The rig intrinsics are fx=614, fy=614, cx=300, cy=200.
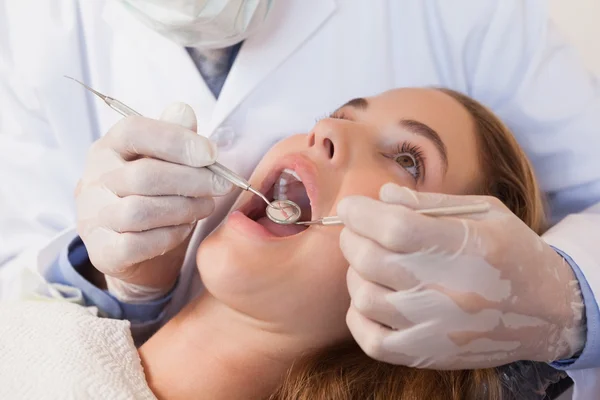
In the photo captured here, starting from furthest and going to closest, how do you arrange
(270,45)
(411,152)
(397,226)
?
(270,45)
(411,152)
(397,226)

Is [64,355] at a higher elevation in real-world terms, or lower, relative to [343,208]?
lower

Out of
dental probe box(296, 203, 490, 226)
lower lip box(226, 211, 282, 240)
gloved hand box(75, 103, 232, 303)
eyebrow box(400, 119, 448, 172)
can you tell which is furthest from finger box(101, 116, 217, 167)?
eyebrow box(400, 119, 448, 172)

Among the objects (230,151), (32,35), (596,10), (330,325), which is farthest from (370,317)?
(596,10)

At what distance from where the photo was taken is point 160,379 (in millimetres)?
1007

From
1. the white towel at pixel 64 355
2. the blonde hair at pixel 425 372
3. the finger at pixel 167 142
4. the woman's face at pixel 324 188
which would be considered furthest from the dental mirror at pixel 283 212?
the white towel at pixel 64 355

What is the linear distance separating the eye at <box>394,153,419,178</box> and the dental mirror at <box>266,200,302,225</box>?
19 centimetres

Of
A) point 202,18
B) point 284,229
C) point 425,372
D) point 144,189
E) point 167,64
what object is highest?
point 202,18

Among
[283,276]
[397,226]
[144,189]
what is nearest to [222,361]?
[283,276]

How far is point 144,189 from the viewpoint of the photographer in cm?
95

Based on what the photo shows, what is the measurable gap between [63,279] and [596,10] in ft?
4.45

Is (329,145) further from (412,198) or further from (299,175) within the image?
(412,198)

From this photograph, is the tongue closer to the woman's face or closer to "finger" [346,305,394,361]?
the woman's face

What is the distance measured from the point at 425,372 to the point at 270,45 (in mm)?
689

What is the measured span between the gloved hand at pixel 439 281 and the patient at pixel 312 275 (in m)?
0.13
